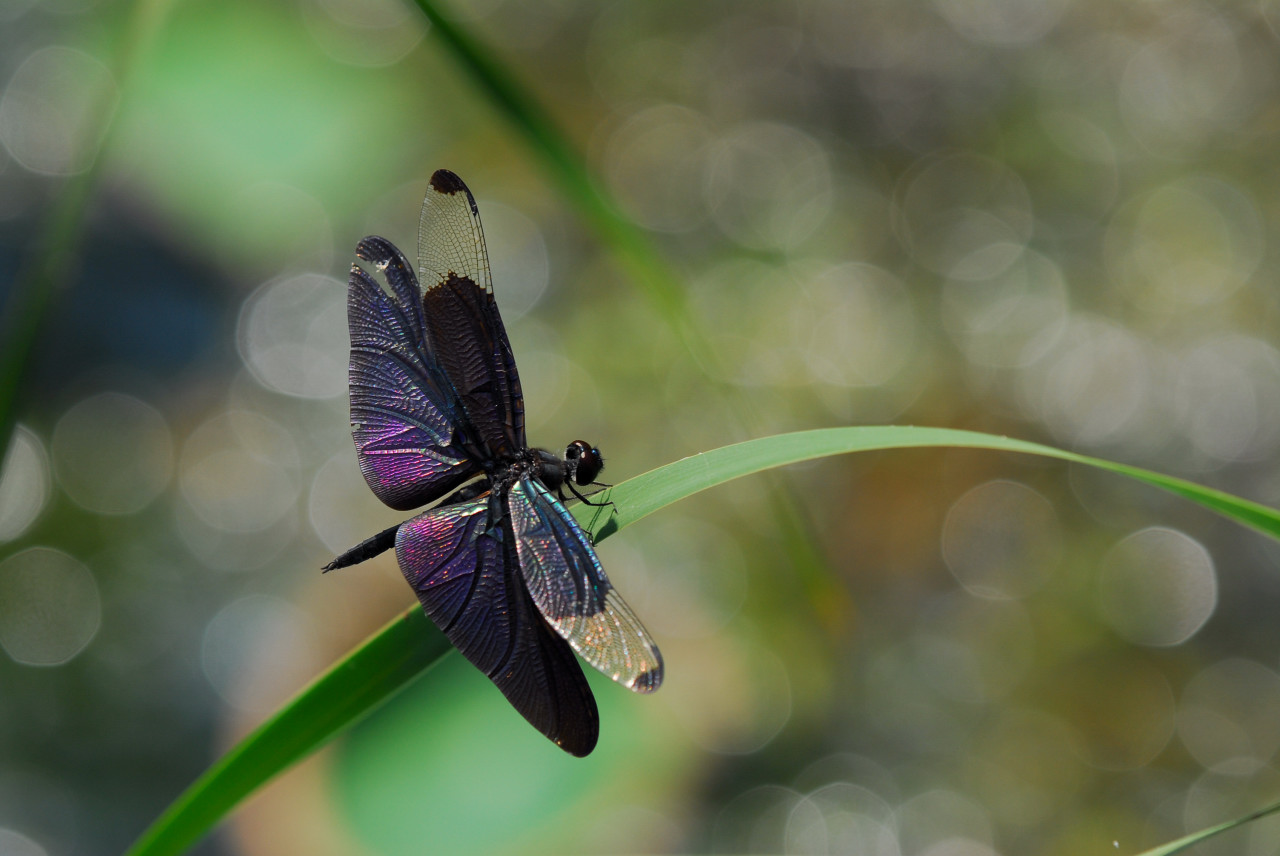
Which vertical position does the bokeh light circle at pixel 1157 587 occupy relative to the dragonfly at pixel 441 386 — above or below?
below

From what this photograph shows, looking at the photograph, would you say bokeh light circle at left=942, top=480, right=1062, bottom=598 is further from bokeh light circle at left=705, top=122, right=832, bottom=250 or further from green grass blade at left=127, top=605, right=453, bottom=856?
green grass blade at left=127, top=605, right=453, bottom=856

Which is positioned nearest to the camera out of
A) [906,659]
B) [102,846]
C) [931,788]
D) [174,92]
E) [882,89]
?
[102,846]

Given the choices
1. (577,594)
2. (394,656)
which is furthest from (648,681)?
(394,656)

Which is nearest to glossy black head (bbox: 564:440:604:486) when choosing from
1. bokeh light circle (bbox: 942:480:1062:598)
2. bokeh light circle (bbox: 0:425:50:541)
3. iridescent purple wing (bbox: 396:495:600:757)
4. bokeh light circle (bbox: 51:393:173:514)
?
iridescent purple wing (bbox: 396:495:600:757)

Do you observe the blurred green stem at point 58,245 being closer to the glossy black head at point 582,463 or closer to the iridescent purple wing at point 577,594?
the iridescent purple wing at point 577,594

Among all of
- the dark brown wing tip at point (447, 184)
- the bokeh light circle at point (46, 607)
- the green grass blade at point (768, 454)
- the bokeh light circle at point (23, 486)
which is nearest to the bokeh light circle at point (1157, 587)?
the green grass blade at point (768, 454)

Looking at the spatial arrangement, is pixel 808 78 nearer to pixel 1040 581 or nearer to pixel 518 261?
pixel 518 261

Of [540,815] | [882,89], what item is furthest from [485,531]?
[882,89]

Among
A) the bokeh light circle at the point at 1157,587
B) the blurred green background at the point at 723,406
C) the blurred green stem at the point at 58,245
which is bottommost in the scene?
the bokeh light circle at the point at 1157,587
